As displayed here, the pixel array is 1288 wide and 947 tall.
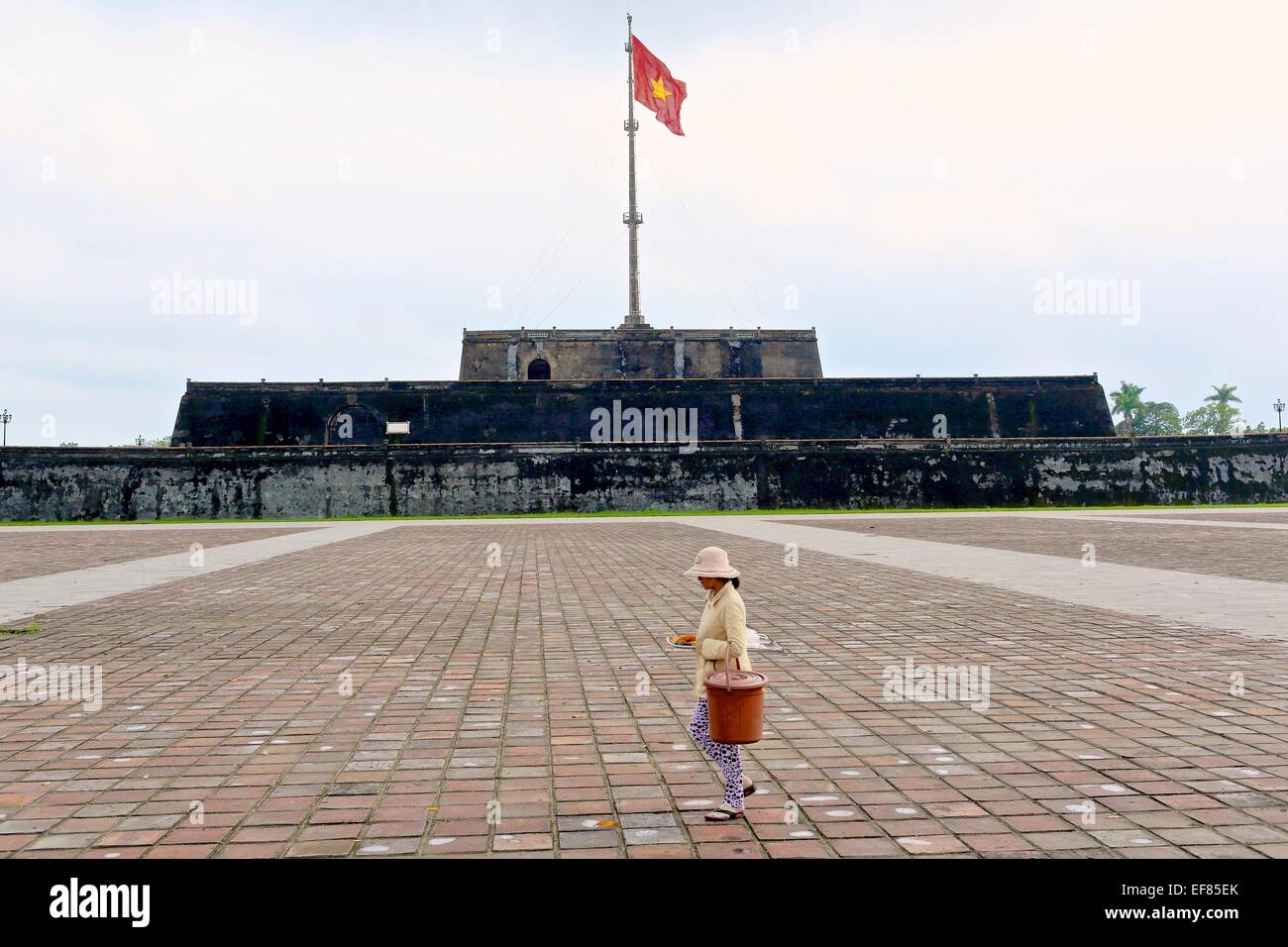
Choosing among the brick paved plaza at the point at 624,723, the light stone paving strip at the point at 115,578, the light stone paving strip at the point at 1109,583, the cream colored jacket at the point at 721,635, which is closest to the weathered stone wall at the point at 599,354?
the light stone paving strip at the point at 115,578

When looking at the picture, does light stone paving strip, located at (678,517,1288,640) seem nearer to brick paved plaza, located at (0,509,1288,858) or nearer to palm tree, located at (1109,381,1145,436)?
brick paved plaza, located at (0,509,1288,858)

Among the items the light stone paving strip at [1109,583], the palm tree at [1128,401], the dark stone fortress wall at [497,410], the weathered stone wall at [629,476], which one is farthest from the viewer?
the palm tree at [1128,401]

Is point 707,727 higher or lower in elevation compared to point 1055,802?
higher

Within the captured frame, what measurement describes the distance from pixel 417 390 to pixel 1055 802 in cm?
2967

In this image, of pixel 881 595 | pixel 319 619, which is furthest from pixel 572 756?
pixel 881 595

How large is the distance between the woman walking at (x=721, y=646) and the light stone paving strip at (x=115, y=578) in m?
5.86

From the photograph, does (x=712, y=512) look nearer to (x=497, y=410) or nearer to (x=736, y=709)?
(x=497, y=410)

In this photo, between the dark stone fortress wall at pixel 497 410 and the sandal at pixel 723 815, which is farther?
the dark stone fortress wall at pixel 497 410

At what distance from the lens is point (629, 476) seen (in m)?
26.9

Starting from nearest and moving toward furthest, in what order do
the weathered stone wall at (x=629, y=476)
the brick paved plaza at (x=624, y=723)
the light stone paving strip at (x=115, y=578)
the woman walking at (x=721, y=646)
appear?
1. the brick paved plaza at (x=624, y=723)
2. the woman walking at (x=721, y=646)
3. the light stone paving strip at (x=115, y=578)
4. the weathered stone wall at (x=629, y=476)

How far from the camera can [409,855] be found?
249 centimetres

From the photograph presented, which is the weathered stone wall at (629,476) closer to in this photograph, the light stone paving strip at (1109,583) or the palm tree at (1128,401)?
the light stone paving strip at (1109,583)

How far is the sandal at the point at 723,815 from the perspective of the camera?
276 cm
